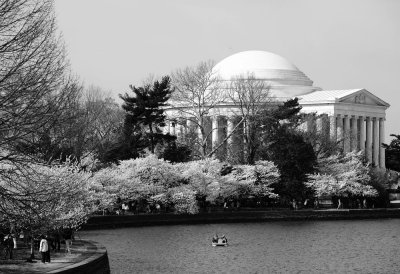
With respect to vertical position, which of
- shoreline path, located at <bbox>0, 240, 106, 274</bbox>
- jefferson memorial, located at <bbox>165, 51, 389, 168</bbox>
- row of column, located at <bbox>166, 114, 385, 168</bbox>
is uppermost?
jefferson memorial, located at <bbox>165, 51, 389, 168</bbox>

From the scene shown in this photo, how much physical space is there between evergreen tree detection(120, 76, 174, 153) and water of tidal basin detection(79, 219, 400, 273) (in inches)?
651

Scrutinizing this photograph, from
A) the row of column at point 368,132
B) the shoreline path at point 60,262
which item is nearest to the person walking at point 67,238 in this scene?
the shoreline path at point 60,262

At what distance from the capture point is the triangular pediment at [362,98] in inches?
6174

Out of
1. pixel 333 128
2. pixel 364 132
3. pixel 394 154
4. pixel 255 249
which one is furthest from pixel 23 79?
pixel 364 132

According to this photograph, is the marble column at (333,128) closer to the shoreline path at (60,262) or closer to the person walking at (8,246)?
the shoreline path at (60,262)

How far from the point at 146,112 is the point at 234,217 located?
1483cm

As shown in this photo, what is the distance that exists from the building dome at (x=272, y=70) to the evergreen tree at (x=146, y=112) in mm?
61707

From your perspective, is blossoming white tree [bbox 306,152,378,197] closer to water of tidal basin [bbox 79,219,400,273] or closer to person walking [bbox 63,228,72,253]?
water of tidal basin [bbox 79,219,400,273]

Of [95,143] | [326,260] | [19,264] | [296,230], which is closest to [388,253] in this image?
[326,260]

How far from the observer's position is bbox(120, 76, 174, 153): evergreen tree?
93375 millimetres

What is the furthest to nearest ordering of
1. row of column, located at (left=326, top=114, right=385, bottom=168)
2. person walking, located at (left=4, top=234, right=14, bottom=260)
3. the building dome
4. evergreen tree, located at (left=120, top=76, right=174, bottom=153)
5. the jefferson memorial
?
the building dome → the jefferson memorial → row of column, located at (left=326, top=114, right=385, bottom=168) → evergreen tree, located at (left=120, top=76, right=174, bottom=153) → person walking, located at (left=4, top=234, right=14, bottom=260)

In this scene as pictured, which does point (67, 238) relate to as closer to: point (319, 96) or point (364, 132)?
point (319, 96)

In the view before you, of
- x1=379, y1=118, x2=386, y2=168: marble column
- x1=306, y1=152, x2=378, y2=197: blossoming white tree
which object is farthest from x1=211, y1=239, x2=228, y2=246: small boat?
x1=379, y1=118, x2=386, y2=168: marble column

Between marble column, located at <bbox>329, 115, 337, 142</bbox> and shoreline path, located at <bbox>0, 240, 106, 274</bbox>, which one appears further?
marble column, located at <bbox>329, 115, 337, 142</bbox>
